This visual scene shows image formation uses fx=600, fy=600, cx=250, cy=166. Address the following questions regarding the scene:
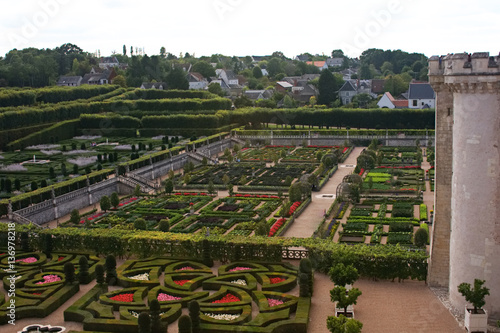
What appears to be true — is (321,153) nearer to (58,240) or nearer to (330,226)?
(330,226)

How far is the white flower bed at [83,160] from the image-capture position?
58541 millimetres

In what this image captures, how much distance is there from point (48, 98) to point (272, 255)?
258 feet

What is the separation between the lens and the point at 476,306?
64.4 feet

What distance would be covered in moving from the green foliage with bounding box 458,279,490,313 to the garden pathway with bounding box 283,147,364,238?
52.3ft

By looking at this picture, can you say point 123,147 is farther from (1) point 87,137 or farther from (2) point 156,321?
(2) point 156,321

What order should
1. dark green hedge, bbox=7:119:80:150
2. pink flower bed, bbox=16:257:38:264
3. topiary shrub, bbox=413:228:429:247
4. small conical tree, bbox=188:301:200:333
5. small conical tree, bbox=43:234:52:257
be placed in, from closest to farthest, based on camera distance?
1. small conical tree, bbox=188:301:200:333
2. pink flower bed, bbox=16:257:38:264
3. small conical tree, bbox=43:234:52:257
4. topiary shrub, bbox=413:228:429:247
5. dark green hedge, bbox=7:119:80:150

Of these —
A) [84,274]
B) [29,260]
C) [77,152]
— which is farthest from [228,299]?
[77,152]

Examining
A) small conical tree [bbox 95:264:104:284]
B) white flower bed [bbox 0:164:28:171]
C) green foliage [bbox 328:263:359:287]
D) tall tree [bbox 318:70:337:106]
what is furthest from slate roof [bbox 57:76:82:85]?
green foliage [bbox 328:263:359:287]

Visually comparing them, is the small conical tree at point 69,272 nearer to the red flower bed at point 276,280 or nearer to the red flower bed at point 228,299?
the red flower bed at point 228,299

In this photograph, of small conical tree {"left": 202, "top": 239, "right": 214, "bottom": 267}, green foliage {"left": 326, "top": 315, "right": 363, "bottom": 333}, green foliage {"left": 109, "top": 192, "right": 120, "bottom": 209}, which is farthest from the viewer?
green foliage {"left": 109, "top": 192, "right": 120, "bottom": 209}

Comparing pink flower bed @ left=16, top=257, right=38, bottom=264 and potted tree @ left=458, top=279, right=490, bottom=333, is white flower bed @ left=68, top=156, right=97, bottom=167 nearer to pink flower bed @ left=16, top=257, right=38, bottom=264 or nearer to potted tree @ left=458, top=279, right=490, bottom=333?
pink flower bed @ left=16, top=257, right=38, bottom=264

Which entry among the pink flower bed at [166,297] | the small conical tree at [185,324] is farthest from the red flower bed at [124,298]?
the small conical tree at [185,324]

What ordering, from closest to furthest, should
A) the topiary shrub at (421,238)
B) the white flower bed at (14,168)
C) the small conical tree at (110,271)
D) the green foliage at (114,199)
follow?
the small conical tree at (110,271) < the topiary shrub at (421,238) < the green foliage at (114,199) < the white flower bed at (14,168)

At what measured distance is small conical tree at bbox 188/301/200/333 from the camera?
20.5 m
